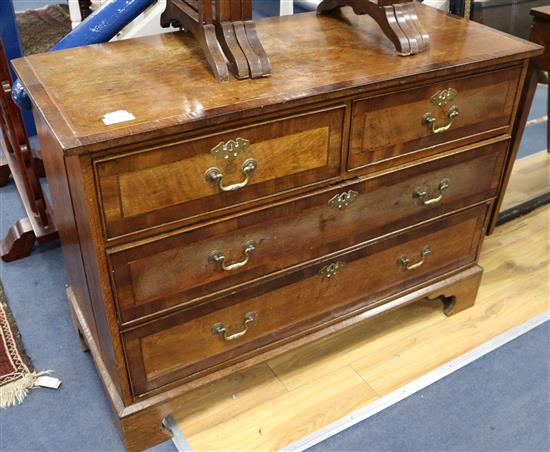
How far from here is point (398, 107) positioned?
Result: 136cm

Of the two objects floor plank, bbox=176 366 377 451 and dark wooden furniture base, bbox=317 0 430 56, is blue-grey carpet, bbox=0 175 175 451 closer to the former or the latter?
floor plank, bbox=176 366 377 451

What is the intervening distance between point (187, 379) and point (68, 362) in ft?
1.56

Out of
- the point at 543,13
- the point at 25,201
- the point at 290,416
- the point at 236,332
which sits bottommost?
the point at 290,416

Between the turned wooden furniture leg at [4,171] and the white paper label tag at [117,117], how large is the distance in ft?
5.20

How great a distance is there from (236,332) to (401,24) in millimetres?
846

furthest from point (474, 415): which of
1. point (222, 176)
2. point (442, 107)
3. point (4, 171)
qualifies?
point (4, 171)

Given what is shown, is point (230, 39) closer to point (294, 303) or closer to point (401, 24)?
point (401, 24)

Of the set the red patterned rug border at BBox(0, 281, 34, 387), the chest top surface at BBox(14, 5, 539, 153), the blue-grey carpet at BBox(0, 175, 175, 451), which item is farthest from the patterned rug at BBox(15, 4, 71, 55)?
the chest top surface at BBox(14, 5, 539, 153)

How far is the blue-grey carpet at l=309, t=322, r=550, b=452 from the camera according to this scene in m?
1.55

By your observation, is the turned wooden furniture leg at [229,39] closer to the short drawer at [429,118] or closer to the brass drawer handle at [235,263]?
the short drawer at [429,118]

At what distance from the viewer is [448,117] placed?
146 centimetres

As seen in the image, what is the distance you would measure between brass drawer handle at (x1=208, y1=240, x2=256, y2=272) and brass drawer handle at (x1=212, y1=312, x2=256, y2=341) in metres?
0.17

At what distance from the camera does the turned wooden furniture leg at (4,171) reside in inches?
97.5

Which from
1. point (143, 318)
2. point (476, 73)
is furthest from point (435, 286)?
point (143, 318)
